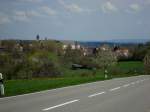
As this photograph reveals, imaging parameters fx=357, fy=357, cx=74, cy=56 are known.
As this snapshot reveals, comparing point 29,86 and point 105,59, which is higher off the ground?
point 29,86


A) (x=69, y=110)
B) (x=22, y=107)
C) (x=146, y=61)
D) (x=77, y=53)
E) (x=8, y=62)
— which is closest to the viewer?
(x=69, y=110)

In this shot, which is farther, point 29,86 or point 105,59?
point 105,59

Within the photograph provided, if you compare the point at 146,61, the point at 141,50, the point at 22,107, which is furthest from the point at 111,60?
the point at 22,107

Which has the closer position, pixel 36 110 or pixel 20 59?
pixel 36 110

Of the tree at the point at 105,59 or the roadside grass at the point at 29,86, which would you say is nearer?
the roadside grass at the point at 29,86

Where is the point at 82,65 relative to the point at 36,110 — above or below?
below

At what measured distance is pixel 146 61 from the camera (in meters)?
78.4

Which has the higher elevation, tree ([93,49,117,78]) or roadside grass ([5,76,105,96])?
roadside grass ([5,76,105,96])

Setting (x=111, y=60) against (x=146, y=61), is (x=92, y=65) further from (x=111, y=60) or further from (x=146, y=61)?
(x=146, y=61)

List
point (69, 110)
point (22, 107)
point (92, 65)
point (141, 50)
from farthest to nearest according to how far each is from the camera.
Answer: point (141, 50), point (92, 65), point (22, 107), point (69, 110)

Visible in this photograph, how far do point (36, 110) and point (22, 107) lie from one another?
112 centimetres

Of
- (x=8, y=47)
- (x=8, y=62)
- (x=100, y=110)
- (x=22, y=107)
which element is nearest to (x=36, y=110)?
(x=22, y=107)

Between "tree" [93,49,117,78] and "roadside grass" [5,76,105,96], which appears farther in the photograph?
"tree" [93,49,117,78]

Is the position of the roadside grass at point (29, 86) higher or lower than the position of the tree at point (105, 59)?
higher
